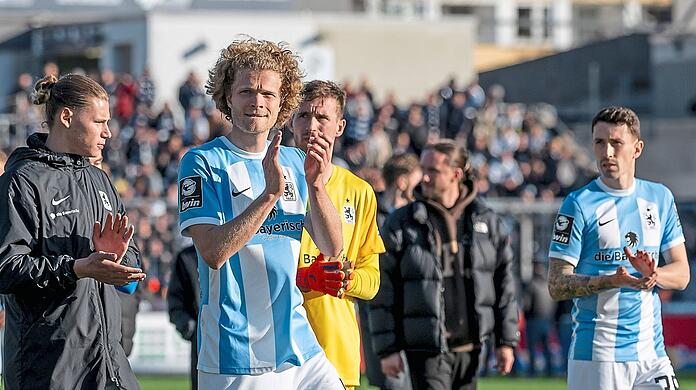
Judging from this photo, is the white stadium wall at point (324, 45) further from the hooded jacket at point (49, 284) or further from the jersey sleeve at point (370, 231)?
the hooded jacket at point (49, 284)

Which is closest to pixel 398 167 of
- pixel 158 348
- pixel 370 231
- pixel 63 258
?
pixel 370 231

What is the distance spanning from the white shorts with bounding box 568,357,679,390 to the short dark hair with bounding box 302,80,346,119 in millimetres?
2115

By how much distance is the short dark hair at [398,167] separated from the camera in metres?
11.1

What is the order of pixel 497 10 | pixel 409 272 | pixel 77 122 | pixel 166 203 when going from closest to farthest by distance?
1. pixel 77 122
2. pixel 409 272
3. pixel 166 203
4. pixel 497 10

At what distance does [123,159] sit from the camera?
25594 mm

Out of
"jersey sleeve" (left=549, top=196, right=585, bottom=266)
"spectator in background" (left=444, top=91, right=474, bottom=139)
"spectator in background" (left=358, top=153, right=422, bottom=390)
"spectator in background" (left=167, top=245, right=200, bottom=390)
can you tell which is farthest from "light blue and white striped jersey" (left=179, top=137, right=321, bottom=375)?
"spectator in background" (left=444, top=91, right=474, bottom=139)

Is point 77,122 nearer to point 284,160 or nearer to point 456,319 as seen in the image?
point 284,160

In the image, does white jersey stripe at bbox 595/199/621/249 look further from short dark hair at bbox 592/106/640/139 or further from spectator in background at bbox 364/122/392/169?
spectator in background at bbox 364/122/392/169

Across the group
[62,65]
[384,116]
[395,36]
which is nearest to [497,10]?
[395,36]

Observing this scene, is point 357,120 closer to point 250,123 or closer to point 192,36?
point 192,36

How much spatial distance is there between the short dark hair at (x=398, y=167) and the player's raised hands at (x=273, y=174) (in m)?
4.76

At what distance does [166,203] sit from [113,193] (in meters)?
13.2

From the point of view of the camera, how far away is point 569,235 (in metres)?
8.71

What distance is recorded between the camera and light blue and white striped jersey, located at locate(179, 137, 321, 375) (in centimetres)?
662
